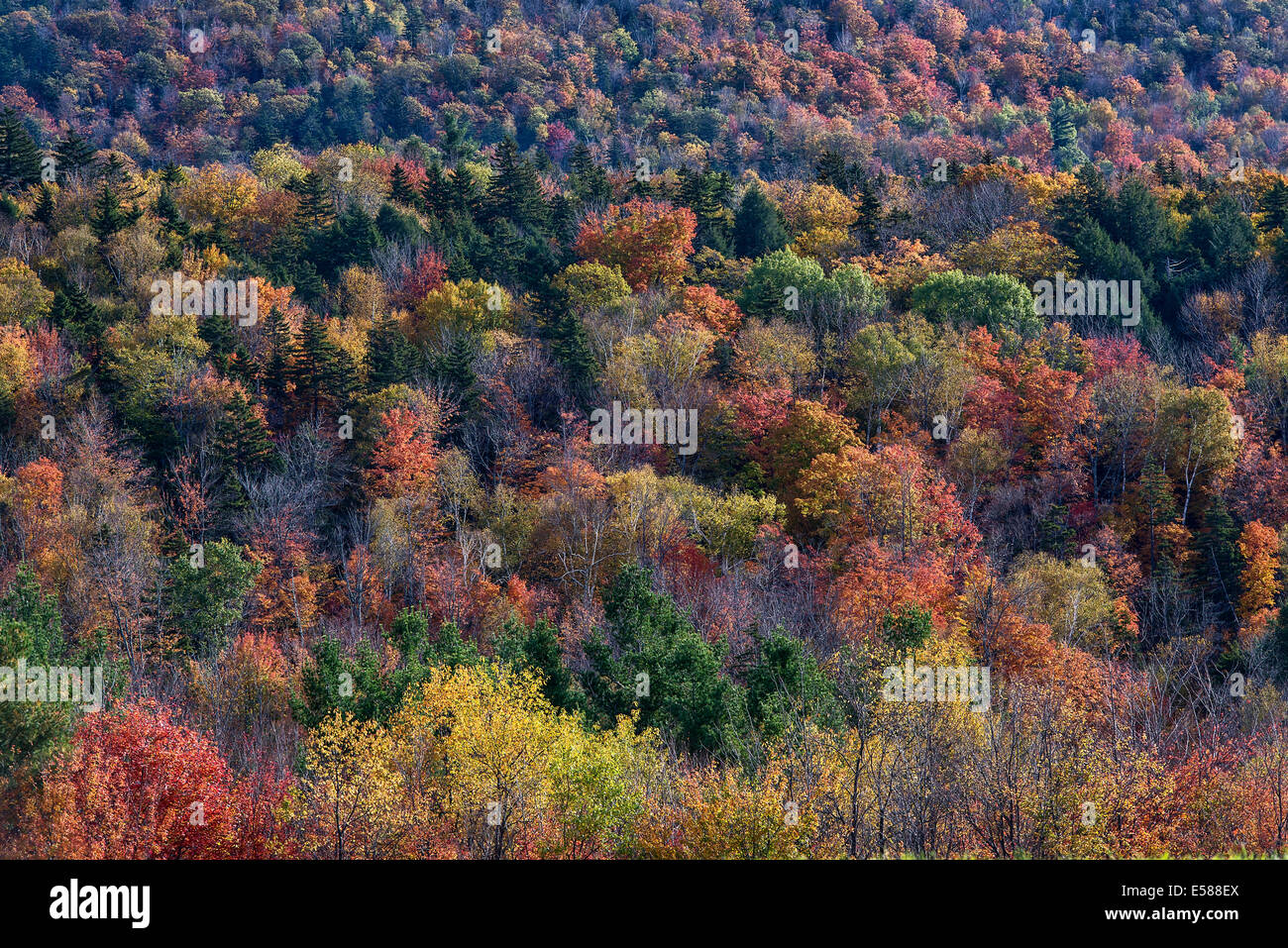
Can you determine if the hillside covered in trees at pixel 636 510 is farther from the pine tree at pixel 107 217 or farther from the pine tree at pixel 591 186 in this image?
the pine tree at pixel 591 186

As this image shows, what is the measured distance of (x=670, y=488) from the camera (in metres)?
60.4

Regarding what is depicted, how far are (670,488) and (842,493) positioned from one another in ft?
26.2

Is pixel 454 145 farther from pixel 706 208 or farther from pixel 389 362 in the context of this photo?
pixel 389 362

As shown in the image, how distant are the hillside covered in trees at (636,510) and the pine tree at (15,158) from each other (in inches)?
18.7

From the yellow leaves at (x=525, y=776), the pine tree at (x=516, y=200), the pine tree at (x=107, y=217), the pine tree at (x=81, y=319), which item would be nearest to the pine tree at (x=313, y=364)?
A: the pine tree at (x=81, y=319)

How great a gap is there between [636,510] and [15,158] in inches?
1914

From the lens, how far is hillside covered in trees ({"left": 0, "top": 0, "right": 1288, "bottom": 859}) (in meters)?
32.3

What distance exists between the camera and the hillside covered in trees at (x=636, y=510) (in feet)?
106

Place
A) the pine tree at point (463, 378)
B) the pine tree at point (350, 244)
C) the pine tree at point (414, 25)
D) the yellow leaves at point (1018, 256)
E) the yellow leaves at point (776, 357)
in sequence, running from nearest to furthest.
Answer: the yellow leaves at point (776, 357) → the pine tree at point (463, 378) → the yellow leaves at point (1018, 256) → the pine tree at point (350, 244) → the pine tree at point (414, 25)

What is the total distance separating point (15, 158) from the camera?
264ft

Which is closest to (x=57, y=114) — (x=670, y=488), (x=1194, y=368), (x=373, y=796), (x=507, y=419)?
(x=507, y=419)

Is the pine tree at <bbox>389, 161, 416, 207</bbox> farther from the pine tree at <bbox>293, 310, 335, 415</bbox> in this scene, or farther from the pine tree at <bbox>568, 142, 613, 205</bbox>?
the pine tree at <bbox>293, 310, 335, 415</bbox>

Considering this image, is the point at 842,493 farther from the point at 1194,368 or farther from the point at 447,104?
the point at 447,104

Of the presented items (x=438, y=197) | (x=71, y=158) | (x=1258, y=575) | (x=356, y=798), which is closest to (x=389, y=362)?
(x=438, y=197)
